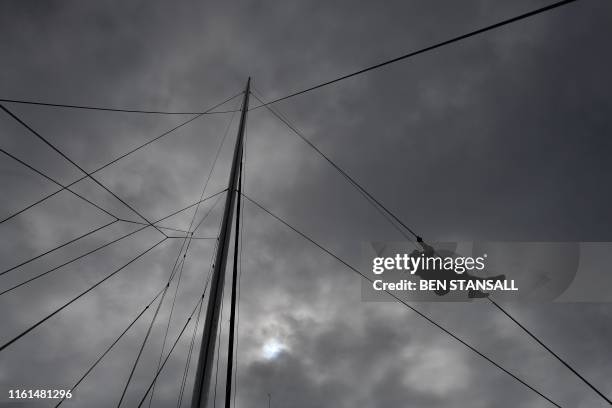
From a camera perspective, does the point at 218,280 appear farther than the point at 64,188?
No

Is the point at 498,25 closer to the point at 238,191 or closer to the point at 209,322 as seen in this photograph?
the point at 238,191

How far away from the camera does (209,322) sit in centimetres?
733

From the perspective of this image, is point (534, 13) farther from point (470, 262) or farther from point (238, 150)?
point (470, 262)

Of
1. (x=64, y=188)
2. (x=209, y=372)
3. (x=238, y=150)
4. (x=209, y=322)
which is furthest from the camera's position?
(x=64, y=188)

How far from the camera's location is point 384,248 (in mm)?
20625

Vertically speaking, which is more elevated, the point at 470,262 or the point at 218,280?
the point at 470,262

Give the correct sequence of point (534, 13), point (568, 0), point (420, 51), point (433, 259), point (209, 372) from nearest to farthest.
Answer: point (568, 0), point (534, 13), point (209, 372), point (420, 51), point (433, 259)

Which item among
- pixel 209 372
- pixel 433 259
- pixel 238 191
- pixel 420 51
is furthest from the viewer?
pixel 433 259

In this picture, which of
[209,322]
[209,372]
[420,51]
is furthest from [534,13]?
[209,372]

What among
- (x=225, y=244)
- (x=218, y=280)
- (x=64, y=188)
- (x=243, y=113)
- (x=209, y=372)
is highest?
(x=243, y=113)

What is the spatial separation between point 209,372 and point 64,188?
32.1 feet

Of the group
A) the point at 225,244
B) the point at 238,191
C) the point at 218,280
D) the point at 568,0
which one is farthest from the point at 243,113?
the point at 568,0

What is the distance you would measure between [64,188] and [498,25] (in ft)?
46.8

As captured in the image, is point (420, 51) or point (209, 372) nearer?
point (209, 372)
